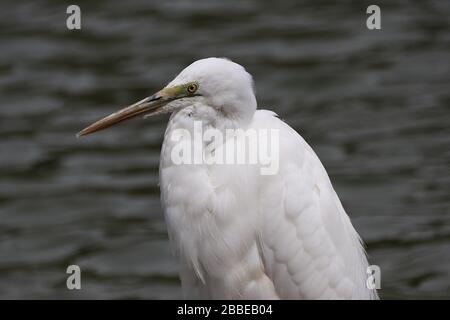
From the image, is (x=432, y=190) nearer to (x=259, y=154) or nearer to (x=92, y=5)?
(x=259, y=154)

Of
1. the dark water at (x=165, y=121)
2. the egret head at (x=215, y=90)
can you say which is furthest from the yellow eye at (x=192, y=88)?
the dark water at (x=165, y=121)

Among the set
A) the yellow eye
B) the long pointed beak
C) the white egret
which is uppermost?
the yellow eye

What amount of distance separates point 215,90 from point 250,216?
0.58m

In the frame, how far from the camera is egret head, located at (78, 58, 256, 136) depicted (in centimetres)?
432

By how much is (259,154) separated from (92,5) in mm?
6373

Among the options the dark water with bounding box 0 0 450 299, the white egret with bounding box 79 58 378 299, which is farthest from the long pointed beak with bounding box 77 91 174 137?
the dark water with bounding box 0 0 450 299

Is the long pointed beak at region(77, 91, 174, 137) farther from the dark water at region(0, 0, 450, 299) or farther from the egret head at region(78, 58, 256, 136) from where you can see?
the dark water at region(0, 0, 450, 299)

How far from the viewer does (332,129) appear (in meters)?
8.55

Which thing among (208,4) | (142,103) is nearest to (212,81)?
(142,103)

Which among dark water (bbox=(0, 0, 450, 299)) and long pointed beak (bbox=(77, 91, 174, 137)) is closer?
long pointed beak (bbox=(77, 91, 174, 137))

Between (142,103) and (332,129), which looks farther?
(332,129)

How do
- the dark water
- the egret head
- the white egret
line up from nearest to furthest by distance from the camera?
the egret head
the white egret
the dark water
